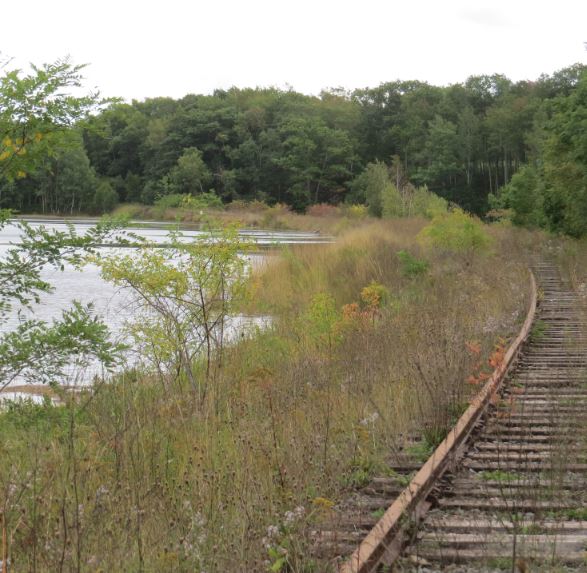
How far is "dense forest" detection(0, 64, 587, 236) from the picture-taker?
332 ft

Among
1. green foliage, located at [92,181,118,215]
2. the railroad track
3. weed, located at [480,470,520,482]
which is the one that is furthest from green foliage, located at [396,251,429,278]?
green foliage, located at [92,181,118,215]

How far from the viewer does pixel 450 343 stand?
8688 millimetres

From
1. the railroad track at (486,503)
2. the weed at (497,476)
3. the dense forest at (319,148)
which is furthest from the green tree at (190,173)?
the weed at (497,476)

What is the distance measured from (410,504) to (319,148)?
112294 mm

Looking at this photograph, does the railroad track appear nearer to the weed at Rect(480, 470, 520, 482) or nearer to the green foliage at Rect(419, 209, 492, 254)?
the weed at Rect(480, 470, 520, 482)

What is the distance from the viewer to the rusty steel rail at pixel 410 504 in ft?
12.3

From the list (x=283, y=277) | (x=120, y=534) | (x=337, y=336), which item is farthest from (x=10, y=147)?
(x=283, y=277)

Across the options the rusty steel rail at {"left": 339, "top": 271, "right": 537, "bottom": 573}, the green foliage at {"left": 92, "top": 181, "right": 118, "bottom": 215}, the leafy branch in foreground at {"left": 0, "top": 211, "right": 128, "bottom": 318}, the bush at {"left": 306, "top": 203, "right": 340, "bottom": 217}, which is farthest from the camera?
the green foliage at {"left": 92, "top": 181, "right": 118, "bottom": 215}

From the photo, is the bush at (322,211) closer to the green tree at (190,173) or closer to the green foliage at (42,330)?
the green tree at (190,173)

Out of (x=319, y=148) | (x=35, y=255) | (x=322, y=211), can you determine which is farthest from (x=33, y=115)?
(x=319, y=148)

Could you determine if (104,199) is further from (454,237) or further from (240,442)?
(240,442)

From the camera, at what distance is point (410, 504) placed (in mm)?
4391

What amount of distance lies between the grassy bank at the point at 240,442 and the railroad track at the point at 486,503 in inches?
9.8

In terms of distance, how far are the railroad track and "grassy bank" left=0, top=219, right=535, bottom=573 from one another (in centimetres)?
25
